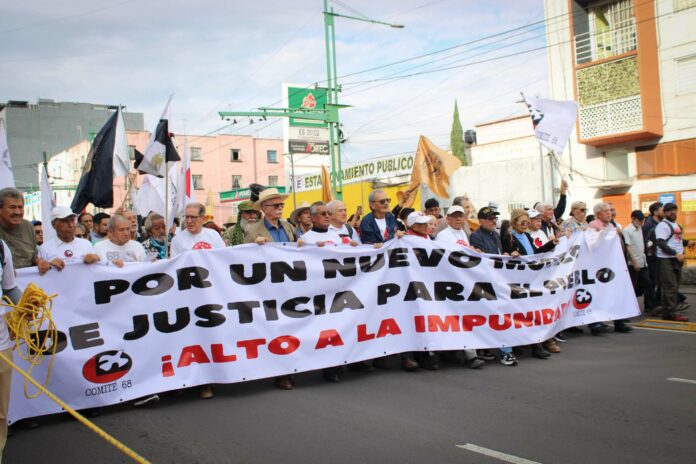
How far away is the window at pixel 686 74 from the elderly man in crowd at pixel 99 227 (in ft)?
61.1

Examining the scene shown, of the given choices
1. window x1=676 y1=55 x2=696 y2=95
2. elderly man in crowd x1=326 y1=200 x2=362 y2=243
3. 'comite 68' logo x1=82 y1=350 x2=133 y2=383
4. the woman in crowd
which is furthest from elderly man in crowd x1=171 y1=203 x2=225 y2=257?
window x1=676 y1=55 x2=696 y2=95

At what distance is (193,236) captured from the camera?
275 inches

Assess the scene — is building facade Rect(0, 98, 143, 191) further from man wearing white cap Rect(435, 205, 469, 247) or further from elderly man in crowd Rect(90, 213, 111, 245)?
man wearing white cap Rect(435, 205, 469, 247)

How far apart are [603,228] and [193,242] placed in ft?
18.7

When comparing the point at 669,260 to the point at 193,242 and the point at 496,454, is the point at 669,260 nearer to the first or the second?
the point at 496,454

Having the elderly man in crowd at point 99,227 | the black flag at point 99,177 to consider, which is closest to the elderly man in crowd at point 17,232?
the black flag at point 99,177

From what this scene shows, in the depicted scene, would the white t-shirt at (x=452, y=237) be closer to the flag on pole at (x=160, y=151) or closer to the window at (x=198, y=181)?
the flag on pole at (x=160, y=151)

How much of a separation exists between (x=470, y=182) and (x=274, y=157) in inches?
1371

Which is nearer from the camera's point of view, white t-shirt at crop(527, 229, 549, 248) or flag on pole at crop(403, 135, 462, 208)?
white t-shirt at crop(527, 229, 549, 248)

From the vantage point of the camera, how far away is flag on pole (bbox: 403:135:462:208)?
11473 millimetres

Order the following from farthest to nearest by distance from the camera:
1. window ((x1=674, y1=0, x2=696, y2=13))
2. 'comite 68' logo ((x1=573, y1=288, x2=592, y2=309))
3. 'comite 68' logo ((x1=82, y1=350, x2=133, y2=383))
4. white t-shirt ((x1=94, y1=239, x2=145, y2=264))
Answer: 1. window ((x1=674, y1=0, x2=696, y2=13))
2. 'comite 68' logo ((x1=573, y1=288, x2=592, y2=309))
3. white t-shirt ((x1=94, y1=239, x2=145, y2=264))
4. 'comite 68' logo ((x1=82, y1=350, x2=133, y2=383))

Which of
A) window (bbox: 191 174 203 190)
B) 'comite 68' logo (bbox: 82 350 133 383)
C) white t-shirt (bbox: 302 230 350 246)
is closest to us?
'comite 68' logo (bbox: 82 350 133 383)

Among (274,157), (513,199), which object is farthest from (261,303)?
(274,157)

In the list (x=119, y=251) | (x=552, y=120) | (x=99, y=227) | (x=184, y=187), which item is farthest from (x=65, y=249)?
(x=552, y=120)
